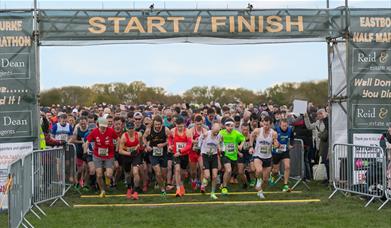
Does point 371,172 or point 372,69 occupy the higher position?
point 372,69

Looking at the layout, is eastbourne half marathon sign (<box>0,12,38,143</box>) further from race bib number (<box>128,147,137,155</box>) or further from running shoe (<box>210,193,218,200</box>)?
running shoe (<box>210,193,218,200</box>)

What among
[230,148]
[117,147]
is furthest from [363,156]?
[117,147]

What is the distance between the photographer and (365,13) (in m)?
14.9

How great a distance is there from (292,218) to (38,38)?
22.1ft

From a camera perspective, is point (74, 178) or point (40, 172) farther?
point (74, 178)

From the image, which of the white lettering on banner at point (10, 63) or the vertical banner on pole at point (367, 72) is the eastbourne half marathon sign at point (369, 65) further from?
the white lettering on banner at point (10, 63)

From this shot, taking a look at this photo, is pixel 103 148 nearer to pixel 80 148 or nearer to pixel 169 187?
pixel 80 148

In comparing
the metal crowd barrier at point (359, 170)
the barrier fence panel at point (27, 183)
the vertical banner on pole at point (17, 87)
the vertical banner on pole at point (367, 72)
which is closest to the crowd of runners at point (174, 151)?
the metal crowd barrier at point (359, 170)

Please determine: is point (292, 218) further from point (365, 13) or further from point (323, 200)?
point (365, 13)

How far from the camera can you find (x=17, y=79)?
13.8 meters

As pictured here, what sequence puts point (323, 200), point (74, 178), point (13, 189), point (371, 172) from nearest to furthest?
point (13, 189), point (371, 172), point (323, 200), point (74, 178)

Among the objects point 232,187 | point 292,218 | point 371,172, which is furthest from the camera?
point 232,187

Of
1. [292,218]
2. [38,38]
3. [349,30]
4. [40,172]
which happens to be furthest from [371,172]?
[38,38]

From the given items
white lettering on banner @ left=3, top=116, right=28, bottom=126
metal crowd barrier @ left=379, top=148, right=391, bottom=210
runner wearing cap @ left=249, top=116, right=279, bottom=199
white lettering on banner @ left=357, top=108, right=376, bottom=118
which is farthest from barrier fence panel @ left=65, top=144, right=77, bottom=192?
metal crowd barrier @ left=379, top=148, right=391, bottom=210
